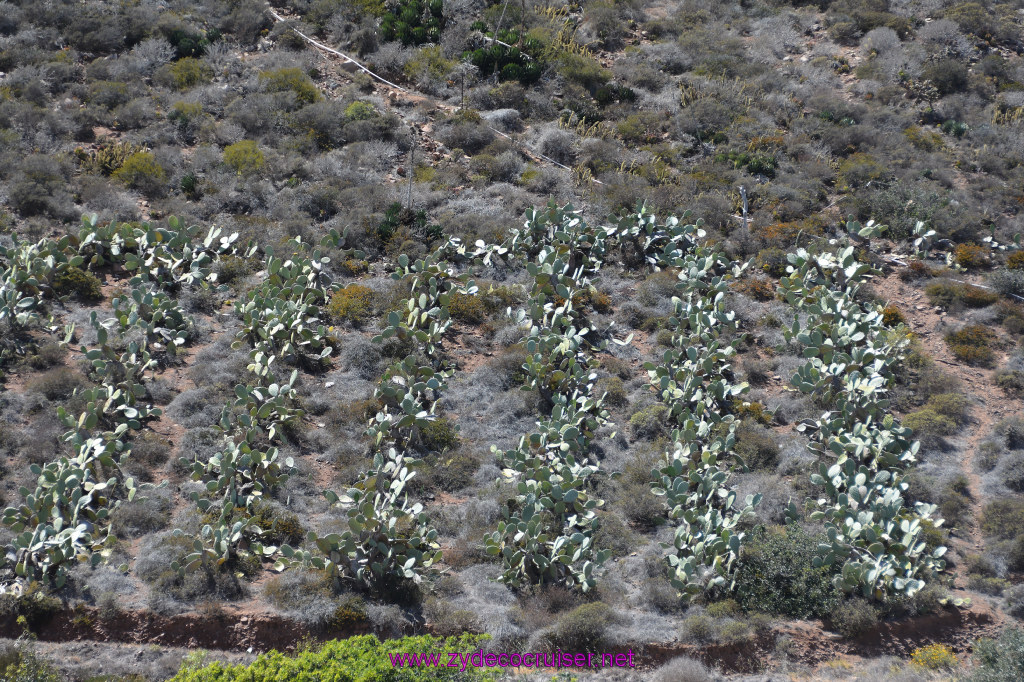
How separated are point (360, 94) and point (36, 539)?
1452 centimetres

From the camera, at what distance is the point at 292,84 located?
2069 centimetres

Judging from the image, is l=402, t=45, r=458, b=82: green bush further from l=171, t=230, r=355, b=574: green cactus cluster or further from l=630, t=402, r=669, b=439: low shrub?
l=630, t=402, r=669, b=439: low shrub

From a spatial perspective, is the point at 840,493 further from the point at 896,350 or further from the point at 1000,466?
the point at 896,350

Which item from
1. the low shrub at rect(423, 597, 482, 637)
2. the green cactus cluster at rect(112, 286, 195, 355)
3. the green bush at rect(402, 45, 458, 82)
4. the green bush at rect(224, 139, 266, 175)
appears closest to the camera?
the low shrub at rect(423, 597, 482, 637)

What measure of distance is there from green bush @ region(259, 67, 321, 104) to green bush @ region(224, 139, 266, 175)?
102 inches

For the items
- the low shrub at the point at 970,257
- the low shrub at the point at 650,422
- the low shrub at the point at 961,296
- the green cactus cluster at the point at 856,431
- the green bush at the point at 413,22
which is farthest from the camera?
the green bush at the point at 413,22

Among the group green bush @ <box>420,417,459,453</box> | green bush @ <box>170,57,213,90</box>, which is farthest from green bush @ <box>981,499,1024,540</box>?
green bush @ <box>170,57,213,90</box>

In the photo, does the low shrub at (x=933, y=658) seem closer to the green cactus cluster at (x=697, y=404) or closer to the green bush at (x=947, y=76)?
the green cactus cluster at (x=697, y=404)

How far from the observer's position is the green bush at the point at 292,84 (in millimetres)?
20516

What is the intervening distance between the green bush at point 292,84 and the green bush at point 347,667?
1520cm

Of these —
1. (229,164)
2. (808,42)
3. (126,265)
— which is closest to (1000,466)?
(126,265)

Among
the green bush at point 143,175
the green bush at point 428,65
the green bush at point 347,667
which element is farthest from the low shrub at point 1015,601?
the green bush at point 428,65

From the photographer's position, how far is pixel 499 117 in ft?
66.6

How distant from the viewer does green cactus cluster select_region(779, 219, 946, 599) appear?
9.95 m
